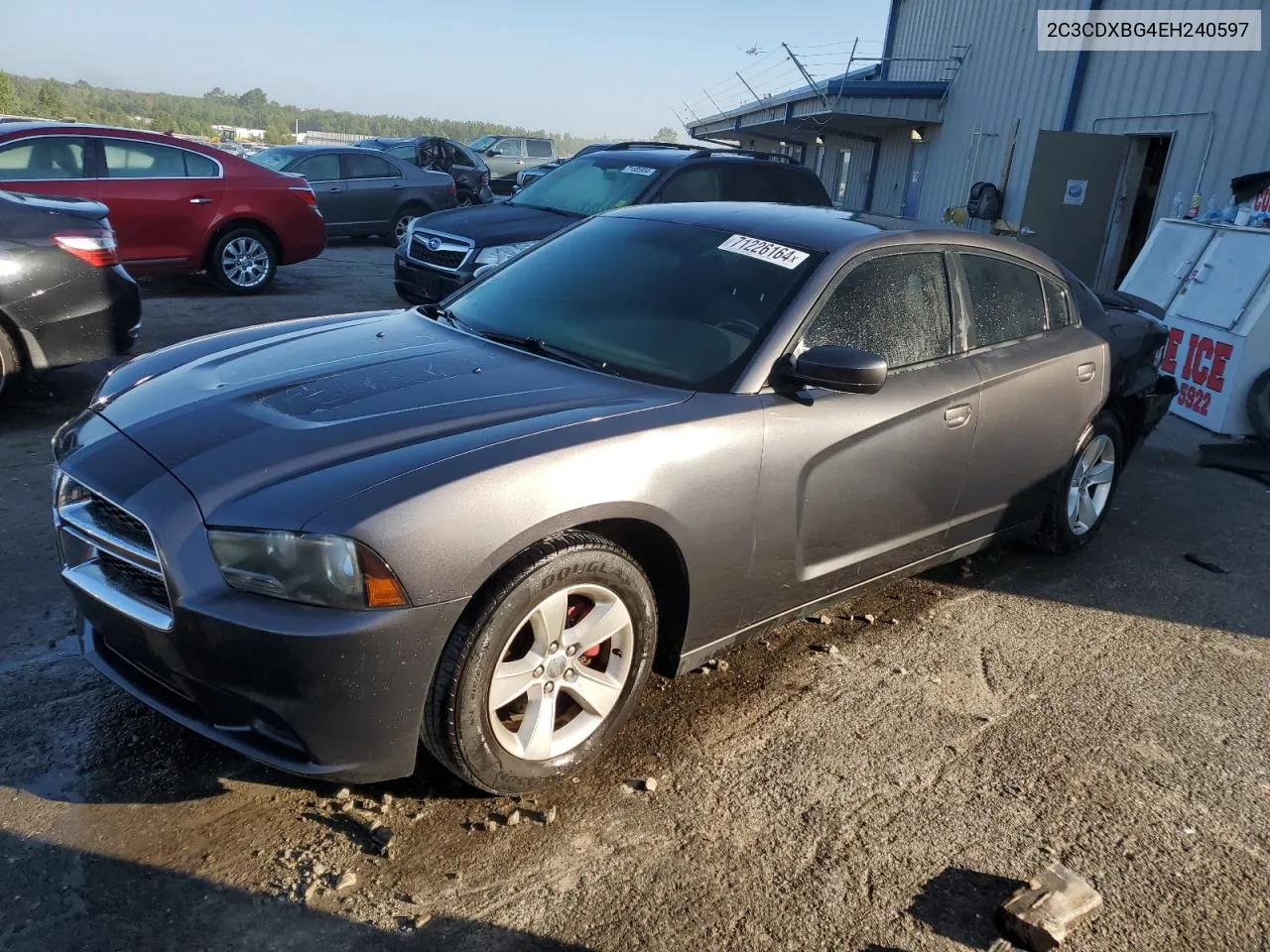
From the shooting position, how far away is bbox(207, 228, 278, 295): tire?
394 inches

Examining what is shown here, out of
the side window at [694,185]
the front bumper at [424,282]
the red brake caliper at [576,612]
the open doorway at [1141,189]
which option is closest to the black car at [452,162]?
the front bumper at [424,282]

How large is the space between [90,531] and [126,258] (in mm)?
7662

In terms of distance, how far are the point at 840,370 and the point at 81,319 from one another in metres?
4.74

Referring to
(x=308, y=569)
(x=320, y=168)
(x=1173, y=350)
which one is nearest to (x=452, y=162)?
(x=320, y=168)

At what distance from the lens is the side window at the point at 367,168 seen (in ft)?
50.6

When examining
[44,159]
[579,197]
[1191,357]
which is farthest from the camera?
[579,197]

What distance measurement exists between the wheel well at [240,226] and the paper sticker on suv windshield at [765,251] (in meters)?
7.80

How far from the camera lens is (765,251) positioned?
11.9ft

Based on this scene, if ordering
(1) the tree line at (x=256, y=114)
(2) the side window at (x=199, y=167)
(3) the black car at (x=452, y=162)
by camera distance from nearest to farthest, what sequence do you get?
(2) the side window at (x=199, y=167)
(3) the black car at (x=452, y=162)
(1) the tree line at (x=256, y=114)

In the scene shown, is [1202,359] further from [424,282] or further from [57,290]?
[57,290]

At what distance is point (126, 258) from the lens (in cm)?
926

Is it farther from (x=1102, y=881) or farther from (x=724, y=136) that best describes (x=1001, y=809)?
(x=724, y=136)

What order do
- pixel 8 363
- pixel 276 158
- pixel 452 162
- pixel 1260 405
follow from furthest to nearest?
pixel 452 162 → pixel 276 158 → pixel 1260 405 → pixel 8 363

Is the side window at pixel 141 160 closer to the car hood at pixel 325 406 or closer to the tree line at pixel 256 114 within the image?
the car hood at pixel 325 406
